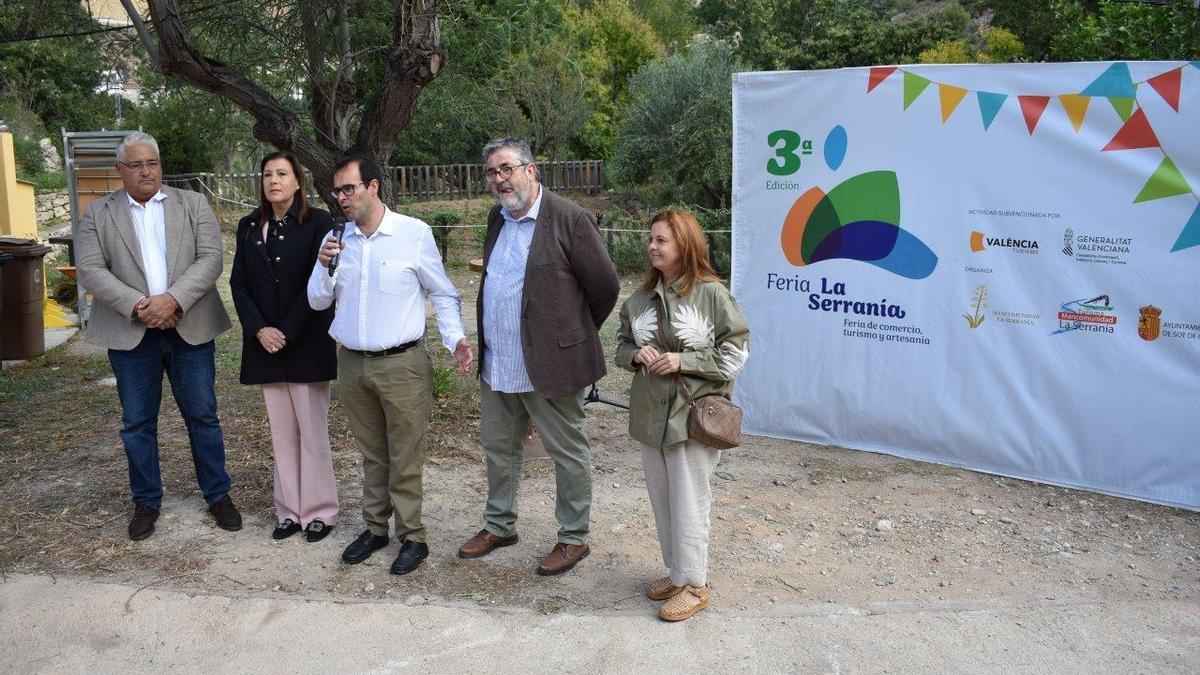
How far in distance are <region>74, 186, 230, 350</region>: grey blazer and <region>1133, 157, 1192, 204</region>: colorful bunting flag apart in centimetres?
463

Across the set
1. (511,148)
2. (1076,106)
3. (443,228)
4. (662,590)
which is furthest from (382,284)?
(443,228)

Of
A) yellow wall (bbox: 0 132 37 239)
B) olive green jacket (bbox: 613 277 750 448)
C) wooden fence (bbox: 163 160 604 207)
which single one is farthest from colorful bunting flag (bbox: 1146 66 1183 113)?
wooden fence (bbox: 163 160 604 207)

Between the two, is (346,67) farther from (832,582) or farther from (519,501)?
(832,582)

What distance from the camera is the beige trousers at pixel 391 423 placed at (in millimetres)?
4309

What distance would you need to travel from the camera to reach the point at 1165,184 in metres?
5.05

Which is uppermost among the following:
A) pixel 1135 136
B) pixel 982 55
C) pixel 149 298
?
pixel 982 55

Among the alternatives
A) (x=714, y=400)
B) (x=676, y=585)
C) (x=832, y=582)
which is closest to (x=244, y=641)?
(x=676, y=585)

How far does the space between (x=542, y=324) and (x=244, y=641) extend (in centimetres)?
173

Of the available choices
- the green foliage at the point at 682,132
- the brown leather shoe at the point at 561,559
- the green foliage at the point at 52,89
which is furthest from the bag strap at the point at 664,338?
the green foliage at the point at 52,89

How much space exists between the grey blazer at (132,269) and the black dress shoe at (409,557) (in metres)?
1.39

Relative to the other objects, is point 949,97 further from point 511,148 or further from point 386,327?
point 386,327

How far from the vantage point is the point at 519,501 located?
536 cm

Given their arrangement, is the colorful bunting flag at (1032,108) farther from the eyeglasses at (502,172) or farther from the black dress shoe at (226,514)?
the black dress shoe at (226,514)

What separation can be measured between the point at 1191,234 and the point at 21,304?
8133 millimetres
